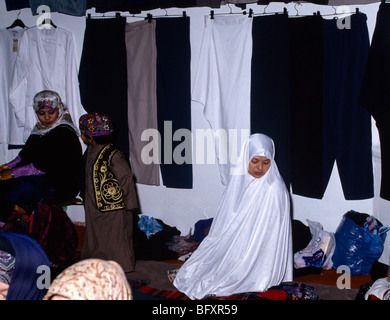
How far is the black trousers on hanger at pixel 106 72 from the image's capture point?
455cm

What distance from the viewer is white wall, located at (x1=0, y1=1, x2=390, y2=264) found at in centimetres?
423

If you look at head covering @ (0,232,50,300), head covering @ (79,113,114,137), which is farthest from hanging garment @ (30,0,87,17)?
head covering @ (0,232,50,300)

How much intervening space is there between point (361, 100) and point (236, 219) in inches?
63.5

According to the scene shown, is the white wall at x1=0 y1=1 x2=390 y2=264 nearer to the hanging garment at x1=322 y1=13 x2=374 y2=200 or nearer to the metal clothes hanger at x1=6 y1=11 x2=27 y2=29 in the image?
the metal clothes hanger at x1=6 y1=11 x2=27 y2=29

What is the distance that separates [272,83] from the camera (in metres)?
4.16

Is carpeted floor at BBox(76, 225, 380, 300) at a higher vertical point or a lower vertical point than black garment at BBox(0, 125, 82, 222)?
lower

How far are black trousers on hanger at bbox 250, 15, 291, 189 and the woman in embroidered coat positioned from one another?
1497 millimetres

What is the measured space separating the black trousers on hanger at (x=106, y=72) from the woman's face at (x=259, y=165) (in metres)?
1.82

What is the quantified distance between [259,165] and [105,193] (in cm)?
132

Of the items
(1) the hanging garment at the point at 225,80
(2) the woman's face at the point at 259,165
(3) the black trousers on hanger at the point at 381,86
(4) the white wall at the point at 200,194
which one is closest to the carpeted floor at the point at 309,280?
(4) the white wall at the point at 200,194

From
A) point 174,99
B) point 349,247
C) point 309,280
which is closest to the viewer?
point 309,280

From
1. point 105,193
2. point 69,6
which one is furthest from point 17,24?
point 105,193

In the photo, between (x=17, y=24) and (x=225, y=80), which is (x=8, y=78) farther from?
(x=225, y=80)

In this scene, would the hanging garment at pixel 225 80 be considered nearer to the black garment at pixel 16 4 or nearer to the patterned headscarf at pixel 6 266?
the black garment at pixel 16 4
